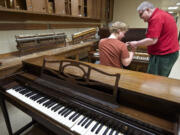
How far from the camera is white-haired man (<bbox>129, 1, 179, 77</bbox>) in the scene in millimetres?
1577

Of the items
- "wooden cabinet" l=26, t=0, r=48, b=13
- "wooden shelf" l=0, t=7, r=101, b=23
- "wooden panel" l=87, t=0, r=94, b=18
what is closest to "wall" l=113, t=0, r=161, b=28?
"wooden panel" l=87, t=0, r=94, b=18

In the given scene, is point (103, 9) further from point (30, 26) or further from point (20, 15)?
point (20, 15)

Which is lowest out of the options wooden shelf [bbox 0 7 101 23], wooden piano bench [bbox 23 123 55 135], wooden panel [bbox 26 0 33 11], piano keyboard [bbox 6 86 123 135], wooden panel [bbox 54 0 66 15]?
wooden piano bench [bbox 23 123 55 135]

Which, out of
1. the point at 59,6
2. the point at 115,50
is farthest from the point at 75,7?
the point at 115,50

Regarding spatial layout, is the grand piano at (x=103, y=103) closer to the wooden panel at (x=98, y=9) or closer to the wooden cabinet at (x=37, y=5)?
the wooden cabinet at (x=37, y=5)

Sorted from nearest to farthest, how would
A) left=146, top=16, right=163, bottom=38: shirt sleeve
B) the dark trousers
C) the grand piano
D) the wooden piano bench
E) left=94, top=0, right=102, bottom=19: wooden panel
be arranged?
the grand piano < the wooden piano bench < left=146, top=16, right=163, bottom=38: shirt sleeve < the dark trousers < left=94, top=0, right=102, bottom=19: wooden panel

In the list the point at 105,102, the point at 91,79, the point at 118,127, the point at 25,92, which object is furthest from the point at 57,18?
the point at 118,127

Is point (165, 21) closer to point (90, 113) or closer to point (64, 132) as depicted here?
point (90, 113)

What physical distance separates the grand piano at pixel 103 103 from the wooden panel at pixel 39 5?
1.57 m

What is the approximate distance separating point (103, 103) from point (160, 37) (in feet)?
4.66

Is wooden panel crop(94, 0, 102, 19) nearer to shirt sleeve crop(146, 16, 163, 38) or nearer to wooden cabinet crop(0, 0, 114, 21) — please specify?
wooden cabinet crop(0, 0, 114, 21)

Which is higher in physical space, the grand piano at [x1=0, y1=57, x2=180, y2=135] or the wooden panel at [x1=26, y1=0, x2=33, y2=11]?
the wooden panel at [x1=26, y1=0, x2=33, y2=11]

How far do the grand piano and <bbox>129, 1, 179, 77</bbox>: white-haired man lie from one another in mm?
851

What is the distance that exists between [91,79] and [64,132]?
0.42 m
